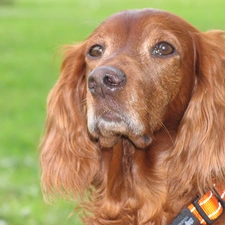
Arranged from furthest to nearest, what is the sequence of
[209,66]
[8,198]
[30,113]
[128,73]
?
[30,113] → [8,198] → [209,66] → [128,73]

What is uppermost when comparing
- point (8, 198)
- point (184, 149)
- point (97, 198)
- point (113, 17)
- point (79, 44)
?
point (113, 17)

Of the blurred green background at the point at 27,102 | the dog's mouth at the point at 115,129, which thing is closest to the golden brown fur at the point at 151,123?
the dog's mouth at the point at 115,129

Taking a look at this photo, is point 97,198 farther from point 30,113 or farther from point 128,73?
point 30,113

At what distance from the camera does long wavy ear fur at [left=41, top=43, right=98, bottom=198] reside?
173 inches

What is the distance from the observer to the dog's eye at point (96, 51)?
167 inches

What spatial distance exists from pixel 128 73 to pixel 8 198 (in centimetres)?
300

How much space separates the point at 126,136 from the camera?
13.0 ft

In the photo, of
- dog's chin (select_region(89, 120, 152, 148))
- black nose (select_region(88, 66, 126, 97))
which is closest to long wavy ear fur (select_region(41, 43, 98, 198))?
dog's chin (select_region(89, 120, 152, 148))

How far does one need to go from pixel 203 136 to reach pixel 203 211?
0.46 m

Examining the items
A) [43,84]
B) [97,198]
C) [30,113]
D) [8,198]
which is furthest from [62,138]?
[43,84]

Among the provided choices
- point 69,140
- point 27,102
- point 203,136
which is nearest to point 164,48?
point 203,136

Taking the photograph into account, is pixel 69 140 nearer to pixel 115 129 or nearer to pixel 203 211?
pixel 115 129

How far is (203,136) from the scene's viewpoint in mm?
4043

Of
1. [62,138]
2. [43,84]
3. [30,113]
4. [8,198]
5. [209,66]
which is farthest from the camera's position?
[43,84]
